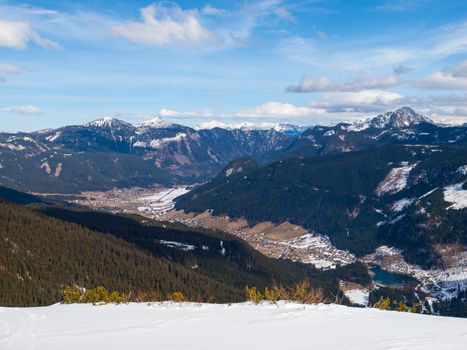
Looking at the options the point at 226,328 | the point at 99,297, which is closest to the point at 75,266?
the point at 99,297

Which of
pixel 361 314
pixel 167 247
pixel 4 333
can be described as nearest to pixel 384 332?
pixel 361 314

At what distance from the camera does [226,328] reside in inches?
1026

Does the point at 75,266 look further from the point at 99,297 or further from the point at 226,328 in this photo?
the point at 226,328

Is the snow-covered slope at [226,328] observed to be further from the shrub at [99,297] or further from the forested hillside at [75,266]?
the forested hillside at [75,266]

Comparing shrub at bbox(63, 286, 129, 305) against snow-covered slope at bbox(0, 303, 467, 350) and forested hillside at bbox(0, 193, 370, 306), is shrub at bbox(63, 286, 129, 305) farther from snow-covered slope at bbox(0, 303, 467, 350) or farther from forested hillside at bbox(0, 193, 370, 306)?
forested hillside at bbox(0, 193, 370, 306)

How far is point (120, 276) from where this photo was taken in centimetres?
14575

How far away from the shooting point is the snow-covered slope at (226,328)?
73.8 feet

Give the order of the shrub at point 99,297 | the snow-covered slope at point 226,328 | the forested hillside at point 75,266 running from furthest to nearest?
the forested hillside at point 75,266 < the shrub at point 99,297 < the snow-covered slope at point 226,328

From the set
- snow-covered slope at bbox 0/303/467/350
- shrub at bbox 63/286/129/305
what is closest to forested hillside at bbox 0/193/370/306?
shrub at bbox 63/286/129/305

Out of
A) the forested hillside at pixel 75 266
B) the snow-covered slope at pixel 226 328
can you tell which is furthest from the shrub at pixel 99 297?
the forested hillside at pixel 75 266

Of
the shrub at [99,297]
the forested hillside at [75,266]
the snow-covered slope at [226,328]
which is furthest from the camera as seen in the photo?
the forested hillside at [75,266]

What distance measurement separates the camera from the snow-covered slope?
22.5 meters

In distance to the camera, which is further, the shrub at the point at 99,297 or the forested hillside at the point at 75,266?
the forested hillside at the point at 75,266

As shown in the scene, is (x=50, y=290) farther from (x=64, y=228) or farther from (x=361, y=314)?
(x=361, y=314)
